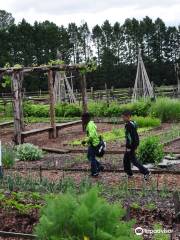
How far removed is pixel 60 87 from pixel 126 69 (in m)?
28.7

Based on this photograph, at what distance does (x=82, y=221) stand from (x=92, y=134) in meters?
6.50

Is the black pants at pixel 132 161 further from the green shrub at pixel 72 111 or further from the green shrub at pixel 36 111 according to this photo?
the green shrub at pixel 36 111

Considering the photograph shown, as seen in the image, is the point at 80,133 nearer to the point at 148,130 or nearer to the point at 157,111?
the point at 148,130

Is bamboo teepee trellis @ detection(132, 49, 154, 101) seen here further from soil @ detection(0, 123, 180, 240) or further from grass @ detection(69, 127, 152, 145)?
grass @ detection(69, 127, 152, 145)

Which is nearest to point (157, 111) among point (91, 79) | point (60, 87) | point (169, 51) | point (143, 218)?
point (60, 87)

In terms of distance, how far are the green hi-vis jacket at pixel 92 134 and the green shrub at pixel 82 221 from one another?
6192 millimetres

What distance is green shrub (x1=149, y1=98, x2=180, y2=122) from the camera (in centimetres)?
2152

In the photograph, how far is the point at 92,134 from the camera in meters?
10.6

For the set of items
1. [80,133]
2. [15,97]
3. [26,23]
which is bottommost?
[80,133]

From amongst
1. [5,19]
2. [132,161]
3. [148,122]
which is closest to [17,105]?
[148,122]

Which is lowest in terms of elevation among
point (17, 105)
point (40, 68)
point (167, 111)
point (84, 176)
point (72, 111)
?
point (84, 176)

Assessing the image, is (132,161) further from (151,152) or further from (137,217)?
(137,217)

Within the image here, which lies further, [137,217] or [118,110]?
[118,110]

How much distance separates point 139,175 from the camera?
35.1ft
